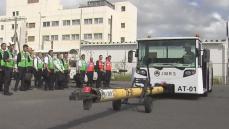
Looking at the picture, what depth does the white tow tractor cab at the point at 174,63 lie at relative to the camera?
15.6 metres

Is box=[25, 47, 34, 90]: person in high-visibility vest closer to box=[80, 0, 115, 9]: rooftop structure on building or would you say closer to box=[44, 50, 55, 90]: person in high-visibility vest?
box=[44, 50, 55, 90]: person in high-visibility vest

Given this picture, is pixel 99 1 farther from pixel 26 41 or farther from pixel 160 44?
pixel 160 44

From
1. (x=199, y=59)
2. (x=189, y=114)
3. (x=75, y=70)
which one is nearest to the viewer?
(x=189, y=114)

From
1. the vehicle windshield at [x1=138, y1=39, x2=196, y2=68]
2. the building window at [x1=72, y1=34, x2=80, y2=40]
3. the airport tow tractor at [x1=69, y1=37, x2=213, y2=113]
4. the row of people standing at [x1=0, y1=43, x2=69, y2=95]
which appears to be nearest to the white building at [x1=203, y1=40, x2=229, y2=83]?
the row of people standing at [x1=0, y1=43, x2=69, y2=95]

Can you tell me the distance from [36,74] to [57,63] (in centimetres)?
116

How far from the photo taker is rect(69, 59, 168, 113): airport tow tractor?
8.12 m

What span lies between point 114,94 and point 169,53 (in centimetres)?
696

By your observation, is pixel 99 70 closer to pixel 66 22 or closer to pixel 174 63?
pixel 174 63

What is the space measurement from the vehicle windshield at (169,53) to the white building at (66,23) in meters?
60.6

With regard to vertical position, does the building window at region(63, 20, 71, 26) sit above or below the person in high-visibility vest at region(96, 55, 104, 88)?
above

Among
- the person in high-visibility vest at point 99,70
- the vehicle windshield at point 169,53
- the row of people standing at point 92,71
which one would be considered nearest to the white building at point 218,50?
the row of people standing at point 92,71

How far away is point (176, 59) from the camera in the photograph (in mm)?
15992

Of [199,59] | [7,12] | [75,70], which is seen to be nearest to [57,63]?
[75,70]

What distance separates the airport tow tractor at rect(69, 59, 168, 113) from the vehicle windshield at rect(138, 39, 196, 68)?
A: 1312 millimetres
